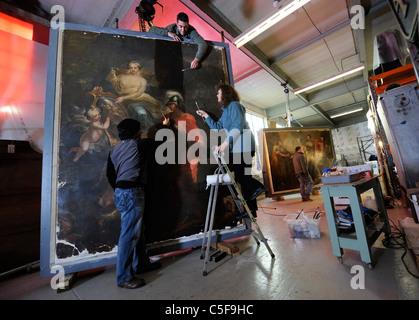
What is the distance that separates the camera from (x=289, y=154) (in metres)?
7.48

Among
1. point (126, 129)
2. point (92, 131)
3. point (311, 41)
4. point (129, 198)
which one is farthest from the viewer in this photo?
point (311, 41)

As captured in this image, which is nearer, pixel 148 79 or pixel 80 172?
pixel 80 172

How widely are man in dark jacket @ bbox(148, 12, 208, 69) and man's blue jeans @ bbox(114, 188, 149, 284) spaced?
2124mm

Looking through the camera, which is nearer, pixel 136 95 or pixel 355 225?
pixel 355 225

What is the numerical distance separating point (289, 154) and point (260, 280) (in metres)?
6.69

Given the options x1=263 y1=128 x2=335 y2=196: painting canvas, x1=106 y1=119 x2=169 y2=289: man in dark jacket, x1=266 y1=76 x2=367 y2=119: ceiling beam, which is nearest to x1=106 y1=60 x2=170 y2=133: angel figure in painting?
x1=106 y1=119 x2=169 y2=289: man in dark jacket

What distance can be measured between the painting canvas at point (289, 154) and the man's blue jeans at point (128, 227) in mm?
5628

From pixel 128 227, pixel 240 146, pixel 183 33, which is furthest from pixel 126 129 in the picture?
pixel 183 33

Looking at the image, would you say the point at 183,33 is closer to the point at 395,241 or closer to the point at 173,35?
the point at 173,35

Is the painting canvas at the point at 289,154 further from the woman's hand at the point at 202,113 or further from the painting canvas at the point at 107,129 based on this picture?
the woman's hand at the point at 202,113

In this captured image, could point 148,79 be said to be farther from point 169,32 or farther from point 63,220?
point 63,220

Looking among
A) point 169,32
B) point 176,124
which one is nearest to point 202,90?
point 176,124
